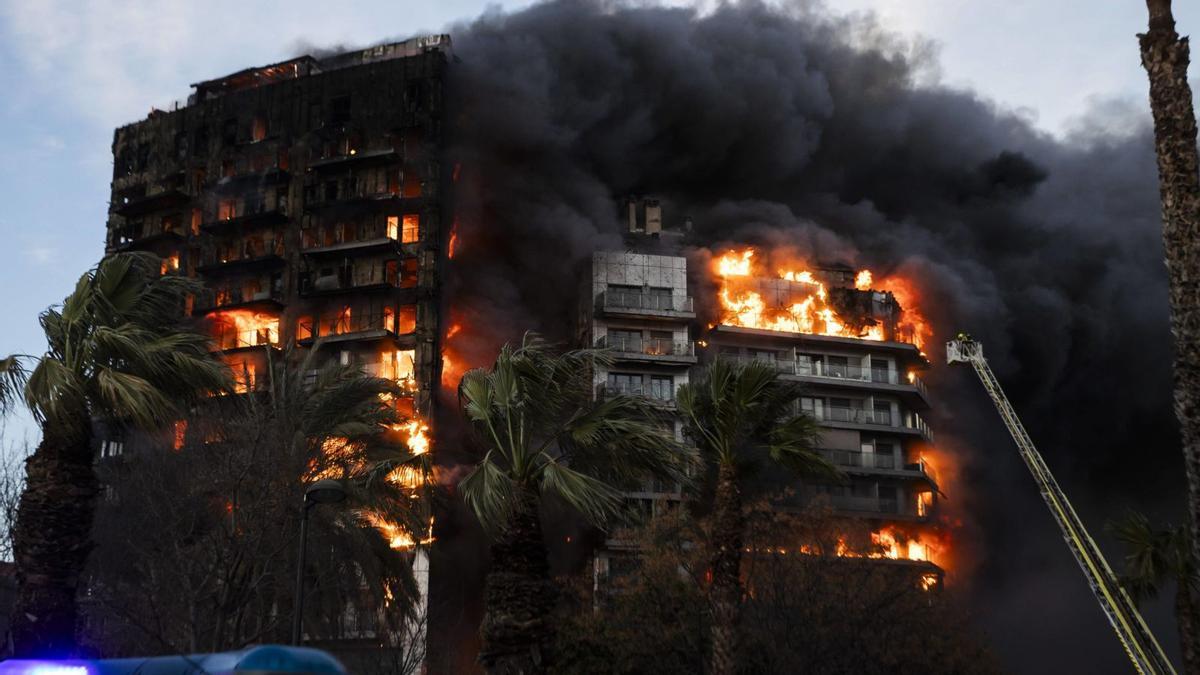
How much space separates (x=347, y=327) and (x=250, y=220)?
11244mm

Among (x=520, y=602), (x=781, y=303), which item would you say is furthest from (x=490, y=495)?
(x=781, y=303)

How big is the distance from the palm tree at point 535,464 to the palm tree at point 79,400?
229 inches

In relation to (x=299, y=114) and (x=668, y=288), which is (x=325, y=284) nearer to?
(x=299, y=114)

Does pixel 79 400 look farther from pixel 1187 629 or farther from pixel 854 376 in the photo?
pixel 854 376

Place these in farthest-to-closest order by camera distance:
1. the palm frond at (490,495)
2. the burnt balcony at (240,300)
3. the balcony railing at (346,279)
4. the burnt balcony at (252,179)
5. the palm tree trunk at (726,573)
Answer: the burnt balcony at (252,179), the burnt balcony at (240,300), the balcony railing at (346,279), the palm tree trunk at (726,573), the palm frond at (490,495)

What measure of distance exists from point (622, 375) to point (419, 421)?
13.4 metres

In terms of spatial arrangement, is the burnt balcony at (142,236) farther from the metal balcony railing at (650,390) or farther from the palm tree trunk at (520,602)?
the palm tree trunk at (520,602)

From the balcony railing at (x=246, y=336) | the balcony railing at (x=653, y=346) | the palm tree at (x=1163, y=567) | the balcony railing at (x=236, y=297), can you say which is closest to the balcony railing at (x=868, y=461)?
the balcony railing at (x=653, y=346)

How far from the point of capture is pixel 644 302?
7838 centimetres

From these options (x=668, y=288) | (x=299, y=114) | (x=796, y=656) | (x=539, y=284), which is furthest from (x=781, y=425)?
(x=299, y=114)

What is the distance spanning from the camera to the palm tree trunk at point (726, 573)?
1216 inches

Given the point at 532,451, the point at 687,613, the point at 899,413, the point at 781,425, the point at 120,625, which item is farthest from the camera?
the point at 899,413

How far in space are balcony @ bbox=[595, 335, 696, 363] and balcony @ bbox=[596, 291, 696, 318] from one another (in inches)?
63.9

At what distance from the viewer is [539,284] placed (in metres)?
84.0
